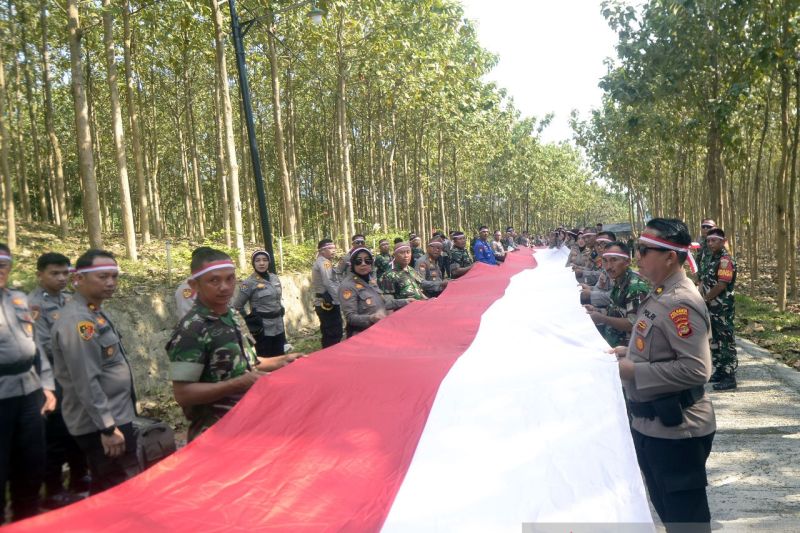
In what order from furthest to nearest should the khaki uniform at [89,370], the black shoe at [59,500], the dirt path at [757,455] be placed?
the black shoe at [59,500] < the dirt path at [757,455] < the khaki uniform at [89,370]

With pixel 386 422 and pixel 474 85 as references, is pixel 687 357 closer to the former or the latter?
pixel 386 422

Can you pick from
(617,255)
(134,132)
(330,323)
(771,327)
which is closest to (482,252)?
(330,323)

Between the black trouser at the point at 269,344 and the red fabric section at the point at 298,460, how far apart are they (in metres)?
3.14

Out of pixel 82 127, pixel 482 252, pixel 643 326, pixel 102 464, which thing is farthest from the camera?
pixel 482 252

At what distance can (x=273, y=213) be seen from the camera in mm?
39562

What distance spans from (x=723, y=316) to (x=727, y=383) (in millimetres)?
761

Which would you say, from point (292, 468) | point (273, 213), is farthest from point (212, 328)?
point (273, 213)

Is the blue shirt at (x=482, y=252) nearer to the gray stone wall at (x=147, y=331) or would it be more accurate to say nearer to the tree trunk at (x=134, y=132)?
the gray stone wall at (x=147, y=331)

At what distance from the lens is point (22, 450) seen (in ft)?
12.1

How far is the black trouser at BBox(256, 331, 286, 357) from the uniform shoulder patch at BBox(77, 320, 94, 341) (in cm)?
385

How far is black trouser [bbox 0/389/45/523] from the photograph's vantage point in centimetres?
357

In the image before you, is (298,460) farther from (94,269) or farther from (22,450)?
(22,450)

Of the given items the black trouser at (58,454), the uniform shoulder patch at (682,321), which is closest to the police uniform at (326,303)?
the black trouser at (58,454)

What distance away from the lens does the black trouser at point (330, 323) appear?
8492mm
